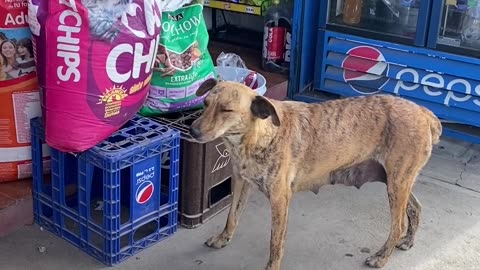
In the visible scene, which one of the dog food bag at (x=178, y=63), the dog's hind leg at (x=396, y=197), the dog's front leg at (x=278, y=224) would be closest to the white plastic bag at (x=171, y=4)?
the dog food bag at (x=178, y=63)

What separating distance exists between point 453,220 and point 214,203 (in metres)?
1.21

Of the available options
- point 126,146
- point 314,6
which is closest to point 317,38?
point 314,6

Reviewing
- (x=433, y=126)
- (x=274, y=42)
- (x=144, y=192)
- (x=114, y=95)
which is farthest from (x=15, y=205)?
A: (x=274, y=42)

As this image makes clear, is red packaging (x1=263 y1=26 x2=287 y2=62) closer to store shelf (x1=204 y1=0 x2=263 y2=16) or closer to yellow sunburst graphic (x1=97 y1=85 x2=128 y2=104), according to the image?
store shelf (x1=204 y1=0 x2=263 y2=16)

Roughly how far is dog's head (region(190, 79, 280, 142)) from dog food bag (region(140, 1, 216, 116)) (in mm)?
663

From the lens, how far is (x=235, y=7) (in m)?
4.86

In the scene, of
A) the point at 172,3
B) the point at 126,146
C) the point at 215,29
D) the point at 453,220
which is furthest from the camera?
the point at 215,29

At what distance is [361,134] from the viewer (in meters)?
2.97

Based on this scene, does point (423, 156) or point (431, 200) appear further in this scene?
point (431, 200)

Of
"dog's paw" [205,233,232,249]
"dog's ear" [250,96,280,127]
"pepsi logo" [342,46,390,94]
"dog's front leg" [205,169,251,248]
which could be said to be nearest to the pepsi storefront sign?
"pepsi logo" [342,46,390,94]

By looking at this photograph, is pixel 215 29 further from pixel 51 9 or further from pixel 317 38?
pixel 51 9

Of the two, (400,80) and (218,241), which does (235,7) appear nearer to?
(400,80)

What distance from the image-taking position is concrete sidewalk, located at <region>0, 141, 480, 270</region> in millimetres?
3094

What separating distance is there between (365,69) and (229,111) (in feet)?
6.41
